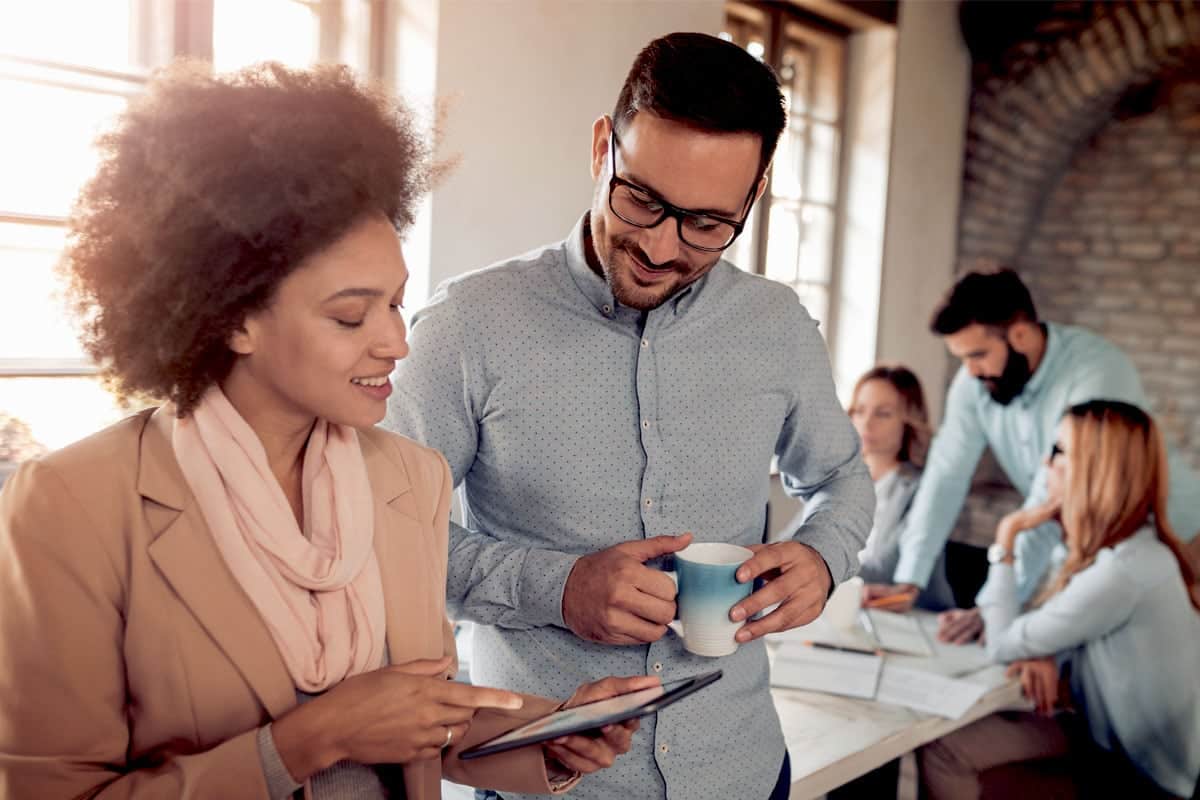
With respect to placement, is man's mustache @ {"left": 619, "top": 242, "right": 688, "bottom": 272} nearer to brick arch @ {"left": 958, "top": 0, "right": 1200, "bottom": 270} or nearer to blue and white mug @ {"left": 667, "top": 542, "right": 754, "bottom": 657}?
blue and white mug @ {"left": 667, "top": 542, "right": 754, "bottom": 657}

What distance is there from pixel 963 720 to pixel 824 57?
3.56 meters

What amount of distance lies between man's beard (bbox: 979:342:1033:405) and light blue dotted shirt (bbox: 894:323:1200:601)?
43 millimetres

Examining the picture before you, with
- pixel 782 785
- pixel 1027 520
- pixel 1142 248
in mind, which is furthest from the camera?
pixel 1142 248

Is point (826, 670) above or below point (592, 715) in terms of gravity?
below

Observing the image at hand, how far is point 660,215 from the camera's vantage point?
4.20 ft

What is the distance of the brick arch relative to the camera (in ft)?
15.4

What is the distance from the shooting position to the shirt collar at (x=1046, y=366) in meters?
3.37

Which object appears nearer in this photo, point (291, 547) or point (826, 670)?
point (291, 547)

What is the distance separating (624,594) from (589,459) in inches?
8.8

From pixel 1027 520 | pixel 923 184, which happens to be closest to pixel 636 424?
pixel 1027 520

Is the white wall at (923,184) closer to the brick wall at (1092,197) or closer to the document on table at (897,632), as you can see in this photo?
the brick wall at (1092,197)

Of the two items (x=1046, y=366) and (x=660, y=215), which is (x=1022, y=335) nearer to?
(x=1046, y=366)

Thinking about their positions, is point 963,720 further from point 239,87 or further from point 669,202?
point 239,87

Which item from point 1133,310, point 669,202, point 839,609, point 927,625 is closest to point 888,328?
point 1133,310
